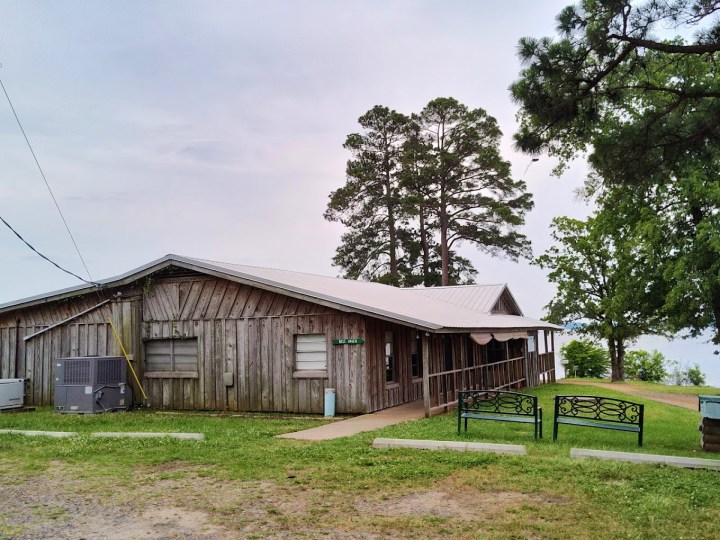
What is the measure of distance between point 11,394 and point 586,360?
95.4 feet

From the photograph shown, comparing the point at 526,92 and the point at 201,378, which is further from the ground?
the point at 526,92

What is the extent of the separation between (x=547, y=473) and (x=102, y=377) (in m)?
12.0

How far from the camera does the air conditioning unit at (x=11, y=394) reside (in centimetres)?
1603

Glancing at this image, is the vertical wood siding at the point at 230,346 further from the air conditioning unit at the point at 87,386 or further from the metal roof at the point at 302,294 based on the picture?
the air conditioning unit at the point at 87,386

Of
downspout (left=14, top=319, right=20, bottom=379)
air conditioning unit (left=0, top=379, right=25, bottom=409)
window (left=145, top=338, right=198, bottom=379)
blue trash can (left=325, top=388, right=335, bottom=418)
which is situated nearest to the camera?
blue trash can (left=325, top=388, right=335, bottom=418)

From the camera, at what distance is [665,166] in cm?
1073

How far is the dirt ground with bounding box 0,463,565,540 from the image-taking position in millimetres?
5594

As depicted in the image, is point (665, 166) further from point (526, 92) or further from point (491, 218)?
point (491, 218)

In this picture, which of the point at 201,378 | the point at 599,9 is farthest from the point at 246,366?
the point at 599,9

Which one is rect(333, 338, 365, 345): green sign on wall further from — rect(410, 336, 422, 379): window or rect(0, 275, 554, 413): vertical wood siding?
rect(410, 336, 422, 379): window

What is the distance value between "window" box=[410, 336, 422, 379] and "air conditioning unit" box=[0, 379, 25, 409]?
10.5 m

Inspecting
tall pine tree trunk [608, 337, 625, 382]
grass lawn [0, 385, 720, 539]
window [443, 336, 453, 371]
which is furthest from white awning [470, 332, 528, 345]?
tall pine tree trunk [608, 337, 625, 382]

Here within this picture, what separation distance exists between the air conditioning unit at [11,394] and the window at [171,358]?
3264 mm

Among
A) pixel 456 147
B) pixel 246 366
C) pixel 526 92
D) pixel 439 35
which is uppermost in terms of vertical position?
pixel 456 147
